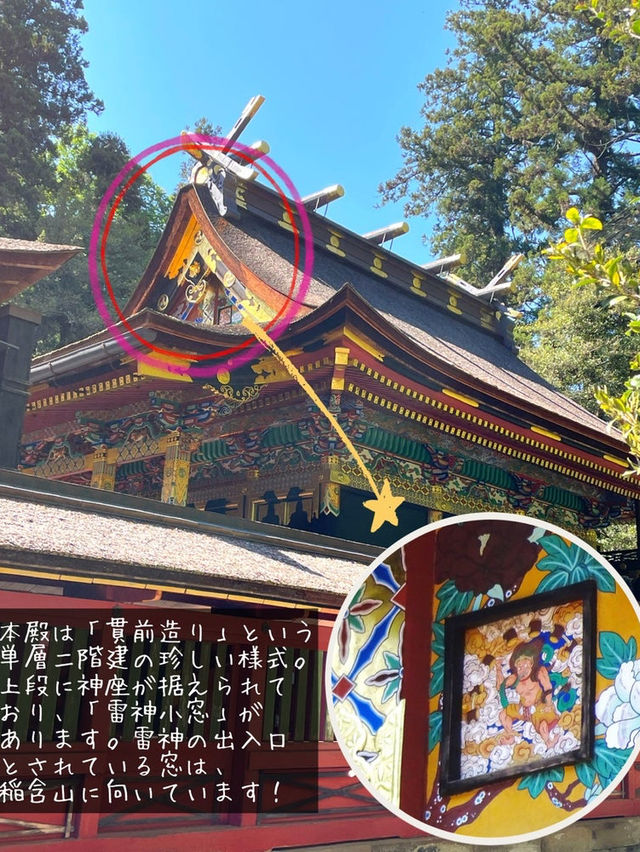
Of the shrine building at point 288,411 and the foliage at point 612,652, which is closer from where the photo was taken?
the foliage at point 612,652

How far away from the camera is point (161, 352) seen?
8.68 metres

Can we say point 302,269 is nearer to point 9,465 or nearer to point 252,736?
point 9,465

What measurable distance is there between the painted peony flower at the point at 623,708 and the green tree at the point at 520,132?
92.9 feet

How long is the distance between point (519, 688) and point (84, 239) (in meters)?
33.4

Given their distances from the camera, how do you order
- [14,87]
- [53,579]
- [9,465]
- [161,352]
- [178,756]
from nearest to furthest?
[53,579], [178,756], [9,465], [161,352], [14,87]

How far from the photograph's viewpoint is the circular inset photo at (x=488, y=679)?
337cm

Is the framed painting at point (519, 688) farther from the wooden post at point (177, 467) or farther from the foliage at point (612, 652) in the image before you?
the wooden post at point (177, 467)

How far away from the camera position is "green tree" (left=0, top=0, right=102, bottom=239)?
97.8 feet

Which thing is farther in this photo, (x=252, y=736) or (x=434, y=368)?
(x=434, y=368)

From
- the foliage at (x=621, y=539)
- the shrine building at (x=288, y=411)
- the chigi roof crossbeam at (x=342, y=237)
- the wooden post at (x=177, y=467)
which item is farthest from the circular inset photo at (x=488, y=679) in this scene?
the foliage at (x=621, y=539)

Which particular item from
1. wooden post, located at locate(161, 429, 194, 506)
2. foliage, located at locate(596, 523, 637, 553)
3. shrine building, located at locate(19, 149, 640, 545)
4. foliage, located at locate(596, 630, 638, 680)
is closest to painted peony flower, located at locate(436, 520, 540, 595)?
foliage, located at locate(596, 630, 638, 680)

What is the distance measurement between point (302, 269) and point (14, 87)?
74.7 ft

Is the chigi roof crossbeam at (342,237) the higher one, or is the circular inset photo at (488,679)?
the chigi roof crossbeam at (342,237)

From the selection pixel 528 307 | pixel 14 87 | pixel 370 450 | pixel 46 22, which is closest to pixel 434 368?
pixel 370 450
